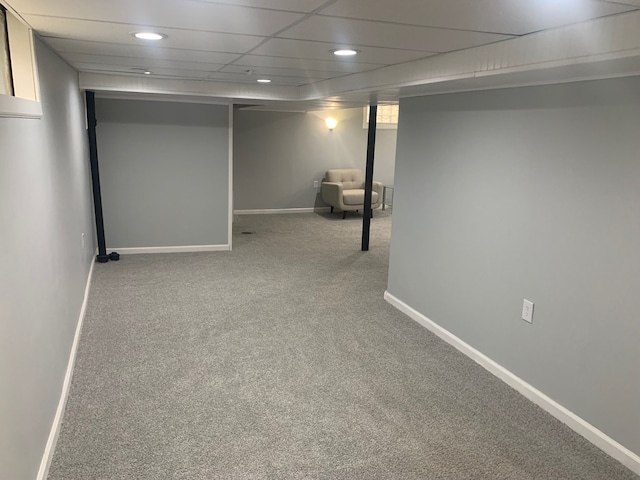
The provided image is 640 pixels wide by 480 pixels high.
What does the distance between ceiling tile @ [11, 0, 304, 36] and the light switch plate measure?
204cm

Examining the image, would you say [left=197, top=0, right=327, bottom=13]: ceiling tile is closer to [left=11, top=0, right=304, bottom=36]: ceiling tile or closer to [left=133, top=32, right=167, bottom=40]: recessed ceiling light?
[left=11, top=0, right=304, bottom=36]: ceiling tile

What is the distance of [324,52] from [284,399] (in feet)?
6.39

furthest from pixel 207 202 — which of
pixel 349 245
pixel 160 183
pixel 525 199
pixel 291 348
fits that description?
pixel 525 199

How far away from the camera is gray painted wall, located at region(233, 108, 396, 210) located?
8180 mm

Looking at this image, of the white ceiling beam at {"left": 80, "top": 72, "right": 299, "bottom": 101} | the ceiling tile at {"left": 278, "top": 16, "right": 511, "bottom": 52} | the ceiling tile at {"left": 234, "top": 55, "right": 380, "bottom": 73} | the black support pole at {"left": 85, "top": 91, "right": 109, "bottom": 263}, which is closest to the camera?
the ceiling tile at {"left": 278, "top": 16, "right": 511, "bottom": 52}

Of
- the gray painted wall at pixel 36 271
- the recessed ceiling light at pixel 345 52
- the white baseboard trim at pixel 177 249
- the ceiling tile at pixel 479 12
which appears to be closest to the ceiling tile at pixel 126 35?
the gray painted wall at pixel 36 271

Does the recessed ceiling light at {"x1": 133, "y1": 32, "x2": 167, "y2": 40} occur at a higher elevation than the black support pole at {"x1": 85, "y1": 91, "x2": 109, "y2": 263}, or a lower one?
higher

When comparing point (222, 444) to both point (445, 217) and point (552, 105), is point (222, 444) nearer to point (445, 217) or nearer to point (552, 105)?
point (445, 217)

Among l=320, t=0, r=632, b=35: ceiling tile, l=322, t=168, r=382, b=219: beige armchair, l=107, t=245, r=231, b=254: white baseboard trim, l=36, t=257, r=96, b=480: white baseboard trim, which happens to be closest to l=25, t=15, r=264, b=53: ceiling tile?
l=320, t=0, r=632, b=35: ceiling tile

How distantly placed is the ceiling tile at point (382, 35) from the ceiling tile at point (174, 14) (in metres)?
0.11

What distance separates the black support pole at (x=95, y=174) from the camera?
16.1ft

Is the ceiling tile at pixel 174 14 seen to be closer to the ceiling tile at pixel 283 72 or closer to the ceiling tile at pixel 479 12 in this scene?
the ceiling tile at pixel 479 12

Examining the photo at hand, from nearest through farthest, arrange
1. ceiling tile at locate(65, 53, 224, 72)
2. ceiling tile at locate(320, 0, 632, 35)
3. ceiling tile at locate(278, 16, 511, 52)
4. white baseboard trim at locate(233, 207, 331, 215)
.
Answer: ceiling tile at locate(320, 0, 632, 35) → ceiling tile at locate(278, 16, 511, 52) → ceiling tile at locate(65, 53, 224, 72) → white baseboard trim at locate(233, 207, 331, 215)

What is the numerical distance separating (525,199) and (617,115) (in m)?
0.68
